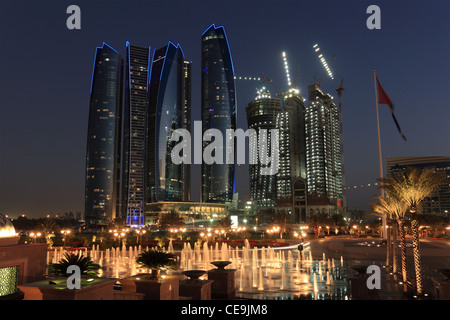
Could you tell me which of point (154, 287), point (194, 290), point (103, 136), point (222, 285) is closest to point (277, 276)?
point (222, 285)

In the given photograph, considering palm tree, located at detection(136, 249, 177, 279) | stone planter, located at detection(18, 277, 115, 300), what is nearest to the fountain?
palm tree, located at detection(136, 249, 177, 279)

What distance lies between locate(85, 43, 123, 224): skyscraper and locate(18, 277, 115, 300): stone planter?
18139 cm

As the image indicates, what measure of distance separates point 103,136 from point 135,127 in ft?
58.0

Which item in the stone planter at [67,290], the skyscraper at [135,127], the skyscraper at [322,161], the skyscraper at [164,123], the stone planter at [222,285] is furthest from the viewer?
the skyscraper at [135,127]

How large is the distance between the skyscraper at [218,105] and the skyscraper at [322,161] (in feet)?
144

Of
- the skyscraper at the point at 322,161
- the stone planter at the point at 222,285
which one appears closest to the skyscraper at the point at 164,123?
the skyscraper at the point at 322,161

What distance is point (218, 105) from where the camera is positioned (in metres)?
188

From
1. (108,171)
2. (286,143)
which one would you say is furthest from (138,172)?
(286,143)

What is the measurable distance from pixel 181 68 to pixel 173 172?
201 ft

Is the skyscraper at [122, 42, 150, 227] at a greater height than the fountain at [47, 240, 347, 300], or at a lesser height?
greater

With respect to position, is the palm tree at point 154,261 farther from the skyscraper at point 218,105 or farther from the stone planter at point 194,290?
the skyscraper at point 218,105

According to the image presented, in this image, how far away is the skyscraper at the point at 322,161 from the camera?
180 m

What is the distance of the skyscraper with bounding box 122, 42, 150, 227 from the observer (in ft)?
600

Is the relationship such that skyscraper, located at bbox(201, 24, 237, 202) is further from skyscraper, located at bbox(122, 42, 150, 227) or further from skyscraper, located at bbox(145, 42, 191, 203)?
skyscraper, located at bbox(122, 42, 150, 227)
